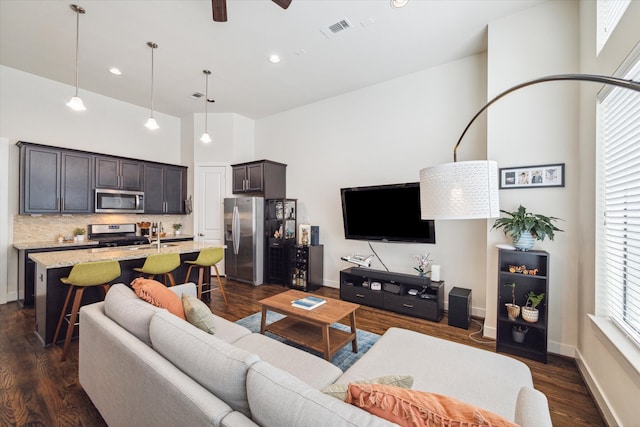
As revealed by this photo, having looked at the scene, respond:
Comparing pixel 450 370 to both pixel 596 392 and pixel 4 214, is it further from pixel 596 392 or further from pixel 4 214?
pixel 4 214

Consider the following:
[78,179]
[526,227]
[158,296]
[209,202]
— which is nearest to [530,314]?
[526,227]

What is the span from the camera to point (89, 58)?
3670mm

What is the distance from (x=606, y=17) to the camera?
84.0 inches

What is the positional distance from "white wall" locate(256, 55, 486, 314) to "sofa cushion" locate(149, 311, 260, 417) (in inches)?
132

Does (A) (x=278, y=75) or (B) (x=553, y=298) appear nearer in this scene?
(B) (x=553, y=298)

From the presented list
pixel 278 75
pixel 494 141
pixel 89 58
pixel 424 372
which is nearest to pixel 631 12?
pixel 494 141

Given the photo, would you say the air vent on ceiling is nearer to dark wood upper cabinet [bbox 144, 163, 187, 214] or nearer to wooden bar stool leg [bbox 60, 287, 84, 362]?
wooden bar stool leg [bbox 60, 287, 84, 362]

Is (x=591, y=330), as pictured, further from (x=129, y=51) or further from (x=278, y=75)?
(x=129, y=51)

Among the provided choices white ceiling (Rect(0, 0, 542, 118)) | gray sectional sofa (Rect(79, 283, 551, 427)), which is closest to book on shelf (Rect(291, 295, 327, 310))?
gray sectional sofa (Rect(79, 283, 551, 427))

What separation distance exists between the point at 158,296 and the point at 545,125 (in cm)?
379

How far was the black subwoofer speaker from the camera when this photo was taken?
10.3 feet

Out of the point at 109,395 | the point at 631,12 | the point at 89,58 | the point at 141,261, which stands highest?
the point at 89,58

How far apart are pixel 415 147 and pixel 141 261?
13.3ft

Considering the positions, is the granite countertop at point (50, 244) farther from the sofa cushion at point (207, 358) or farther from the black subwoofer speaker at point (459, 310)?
the black subwoofer speaker at point (459, 310)
